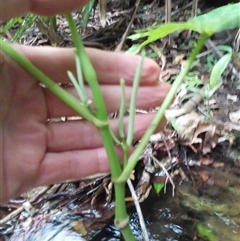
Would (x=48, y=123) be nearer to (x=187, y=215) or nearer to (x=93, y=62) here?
(x=93, y=62)

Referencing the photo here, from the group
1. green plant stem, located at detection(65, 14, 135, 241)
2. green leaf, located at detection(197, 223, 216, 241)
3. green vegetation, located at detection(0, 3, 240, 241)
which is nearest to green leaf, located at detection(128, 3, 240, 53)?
green vegetation, located at detection(0, 3, 240, 241)

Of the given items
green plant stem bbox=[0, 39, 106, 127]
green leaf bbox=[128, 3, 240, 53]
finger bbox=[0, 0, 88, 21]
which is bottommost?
green plant stem bbox=[0, 39, 106, 127]

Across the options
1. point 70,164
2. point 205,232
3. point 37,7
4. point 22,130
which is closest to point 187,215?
point 205,232

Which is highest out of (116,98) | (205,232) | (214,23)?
(214,23)

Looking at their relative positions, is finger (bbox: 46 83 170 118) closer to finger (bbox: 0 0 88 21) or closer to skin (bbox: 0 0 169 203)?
skin (bbox: 0 0 169 203)

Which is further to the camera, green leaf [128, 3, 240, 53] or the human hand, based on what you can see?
the human hand

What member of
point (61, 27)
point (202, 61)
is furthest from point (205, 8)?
point (61, 27)

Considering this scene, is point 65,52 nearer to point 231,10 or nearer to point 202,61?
point 231,10
